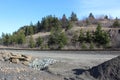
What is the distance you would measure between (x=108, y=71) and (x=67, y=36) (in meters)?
48.3

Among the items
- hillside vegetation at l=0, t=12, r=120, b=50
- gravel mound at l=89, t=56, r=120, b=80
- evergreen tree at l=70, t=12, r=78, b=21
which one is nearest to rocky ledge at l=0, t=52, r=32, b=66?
gravel mound at l=89, t=56, r=120, b=80

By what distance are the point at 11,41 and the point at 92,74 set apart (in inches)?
2080

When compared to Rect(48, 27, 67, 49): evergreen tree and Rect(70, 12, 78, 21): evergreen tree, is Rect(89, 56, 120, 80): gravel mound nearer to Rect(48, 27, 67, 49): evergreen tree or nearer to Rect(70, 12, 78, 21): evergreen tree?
Rect(48, 27, 67, 49): evergreen tree

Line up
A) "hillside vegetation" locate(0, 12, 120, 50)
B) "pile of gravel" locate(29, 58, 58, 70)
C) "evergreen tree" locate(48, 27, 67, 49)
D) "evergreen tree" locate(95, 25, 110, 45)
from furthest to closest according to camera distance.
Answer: "evergreen tree" locate(48, 27, 67, 49) < "hillside vegetation" locate(0, 12, 120, 50) < "evergreen tree" locate(95, 25, 110, 45) < "pile of gravel" locate(29, 58, 58, 70)

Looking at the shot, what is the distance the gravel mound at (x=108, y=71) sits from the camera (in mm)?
13672

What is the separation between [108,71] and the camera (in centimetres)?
1390

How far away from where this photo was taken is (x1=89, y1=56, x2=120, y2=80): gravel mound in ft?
44.9

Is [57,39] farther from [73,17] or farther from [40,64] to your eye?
[73,17]

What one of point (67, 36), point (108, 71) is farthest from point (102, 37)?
point (108, 71)

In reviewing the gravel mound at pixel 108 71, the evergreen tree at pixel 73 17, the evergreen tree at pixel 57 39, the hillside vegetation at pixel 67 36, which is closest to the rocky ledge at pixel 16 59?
the gravel mound at pixel 108 71

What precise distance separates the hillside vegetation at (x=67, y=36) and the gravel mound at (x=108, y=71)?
91.0ft

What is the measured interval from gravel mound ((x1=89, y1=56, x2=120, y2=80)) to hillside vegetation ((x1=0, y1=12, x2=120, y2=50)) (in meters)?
27.7

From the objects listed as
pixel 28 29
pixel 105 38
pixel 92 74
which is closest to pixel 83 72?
pixel 92 74

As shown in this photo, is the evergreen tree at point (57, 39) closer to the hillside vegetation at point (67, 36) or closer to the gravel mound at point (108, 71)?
the hillside vegetation at point (67, 36)
